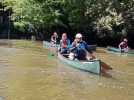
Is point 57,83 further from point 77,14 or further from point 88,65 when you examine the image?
point 77,14

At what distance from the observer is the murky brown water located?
15.1 m

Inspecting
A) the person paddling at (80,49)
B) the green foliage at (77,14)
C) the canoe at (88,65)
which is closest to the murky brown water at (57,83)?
the canoe at (88,65)

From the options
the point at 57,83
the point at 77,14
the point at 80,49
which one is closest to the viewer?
the point at 57,83

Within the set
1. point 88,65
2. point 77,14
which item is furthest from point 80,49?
point 77,14

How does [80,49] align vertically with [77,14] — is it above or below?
below

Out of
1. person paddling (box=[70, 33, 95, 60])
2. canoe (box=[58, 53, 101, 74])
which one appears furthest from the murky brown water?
person paddling (box=[70, 33, 95, 60])

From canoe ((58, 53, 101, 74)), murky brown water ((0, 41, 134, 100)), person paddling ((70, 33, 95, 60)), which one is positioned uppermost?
person paddling ((70, 33, 95, 60))

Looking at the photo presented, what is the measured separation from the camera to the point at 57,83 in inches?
705

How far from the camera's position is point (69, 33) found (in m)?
49.1

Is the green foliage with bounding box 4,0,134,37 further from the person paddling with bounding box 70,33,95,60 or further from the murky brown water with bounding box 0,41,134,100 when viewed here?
the person paddling with bounding box 70,33,95,60

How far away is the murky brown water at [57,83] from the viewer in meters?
15.1

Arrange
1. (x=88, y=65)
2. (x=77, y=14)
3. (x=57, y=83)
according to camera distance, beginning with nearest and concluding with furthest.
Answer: (x=57, y=83) → (x=88, y=65) → (x=77, y=14)

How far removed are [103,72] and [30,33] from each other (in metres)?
29.7

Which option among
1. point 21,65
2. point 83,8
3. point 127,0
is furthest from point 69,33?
point 21,65
